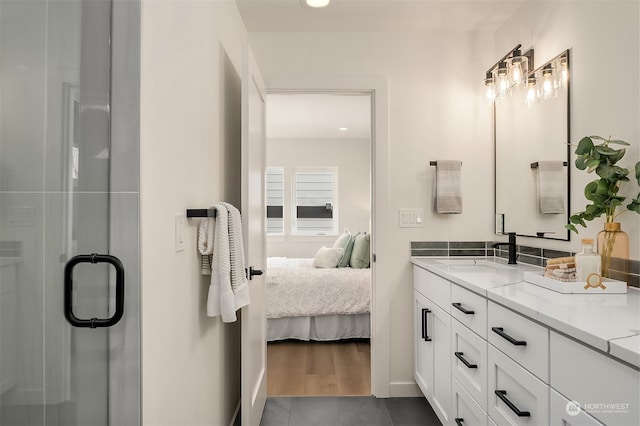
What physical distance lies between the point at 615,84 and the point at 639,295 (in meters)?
0.85

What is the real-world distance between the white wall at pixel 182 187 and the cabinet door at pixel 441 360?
114 centimetres

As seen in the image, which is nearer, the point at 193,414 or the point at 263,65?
the point at 193,414

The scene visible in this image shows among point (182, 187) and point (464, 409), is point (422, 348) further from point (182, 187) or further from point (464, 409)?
point (182, 187)

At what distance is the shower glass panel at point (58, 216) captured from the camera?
32.9 inches

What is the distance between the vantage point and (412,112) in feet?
9.06

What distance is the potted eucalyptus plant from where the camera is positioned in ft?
5.20

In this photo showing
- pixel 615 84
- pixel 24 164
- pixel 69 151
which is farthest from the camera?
pixel 615 84

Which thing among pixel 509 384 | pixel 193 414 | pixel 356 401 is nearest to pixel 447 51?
pixel 509 384

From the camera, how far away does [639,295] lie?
1458 millimetres

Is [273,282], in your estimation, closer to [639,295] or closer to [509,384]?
[509,384]

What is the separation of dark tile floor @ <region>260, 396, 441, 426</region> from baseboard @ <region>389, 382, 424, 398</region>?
34mm

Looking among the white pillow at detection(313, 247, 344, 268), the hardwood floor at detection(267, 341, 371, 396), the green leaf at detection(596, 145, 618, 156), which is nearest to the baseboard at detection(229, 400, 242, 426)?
the hardwood floor at detection(267, 341, 371, 396)

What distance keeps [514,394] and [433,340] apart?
3.10 feet

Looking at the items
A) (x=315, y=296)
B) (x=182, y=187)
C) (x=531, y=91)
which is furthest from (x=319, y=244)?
(x=182, y=187)
